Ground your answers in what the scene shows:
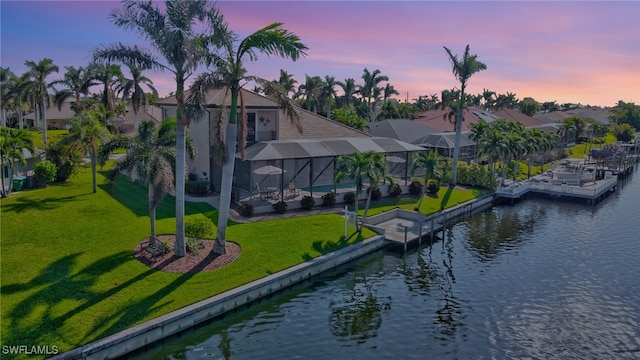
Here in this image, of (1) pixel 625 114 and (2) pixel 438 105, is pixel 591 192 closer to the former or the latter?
(2) pixel 438 105

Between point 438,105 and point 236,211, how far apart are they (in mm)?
86939

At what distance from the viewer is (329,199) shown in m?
33.5

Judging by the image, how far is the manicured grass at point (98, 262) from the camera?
15984mm

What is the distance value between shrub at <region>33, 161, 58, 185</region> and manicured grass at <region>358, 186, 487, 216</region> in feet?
78.8

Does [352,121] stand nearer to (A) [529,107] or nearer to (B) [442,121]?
(B) [442,121]

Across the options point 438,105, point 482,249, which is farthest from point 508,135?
point 438,105

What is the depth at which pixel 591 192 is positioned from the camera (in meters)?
46.2

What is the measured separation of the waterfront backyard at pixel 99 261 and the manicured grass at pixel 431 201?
5.55m

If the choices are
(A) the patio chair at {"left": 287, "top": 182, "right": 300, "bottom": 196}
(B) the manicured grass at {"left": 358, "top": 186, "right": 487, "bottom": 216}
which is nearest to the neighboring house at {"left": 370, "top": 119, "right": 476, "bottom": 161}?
(B) the manicured grass at {"left": 358, "top": 186, "right": 487, "bottom": 216}

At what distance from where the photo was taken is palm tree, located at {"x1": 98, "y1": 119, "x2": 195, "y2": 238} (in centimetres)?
2073

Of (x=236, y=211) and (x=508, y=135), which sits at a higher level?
(x=508, y=135)

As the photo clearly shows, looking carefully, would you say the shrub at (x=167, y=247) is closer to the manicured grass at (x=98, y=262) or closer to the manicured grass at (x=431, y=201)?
the manicured grass at (x=98, y=262)

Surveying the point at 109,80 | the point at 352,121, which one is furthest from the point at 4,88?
the point at 352,121

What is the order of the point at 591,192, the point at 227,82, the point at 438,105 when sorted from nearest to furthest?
the point at 227,82 → the point at 591,192 → the point at 438,105
